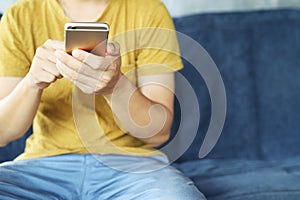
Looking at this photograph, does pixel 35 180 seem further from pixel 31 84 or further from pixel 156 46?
pixel 156 46

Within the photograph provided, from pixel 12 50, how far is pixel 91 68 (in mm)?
287

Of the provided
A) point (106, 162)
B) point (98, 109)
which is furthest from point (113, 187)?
point (98, 109)

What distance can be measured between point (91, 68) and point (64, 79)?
0.23m

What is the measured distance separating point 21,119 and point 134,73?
0.29 meters

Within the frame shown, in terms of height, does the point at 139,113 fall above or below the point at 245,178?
above

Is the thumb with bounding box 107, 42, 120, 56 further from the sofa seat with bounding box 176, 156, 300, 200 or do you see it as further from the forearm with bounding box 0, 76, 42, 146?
the sofa seat with bounding box 176, 156, 300, 200

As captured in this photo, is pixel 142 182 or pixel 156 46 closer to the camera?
pixel 142 182

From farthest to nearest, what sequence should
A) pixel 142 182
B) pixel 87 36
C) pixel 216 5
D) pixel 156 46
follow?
1. pixel 216 5
2. pixel 156 46
3. pixel 142 182
4. pixel 87 36

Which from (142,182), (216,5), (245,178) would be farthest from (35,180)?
(216,5)

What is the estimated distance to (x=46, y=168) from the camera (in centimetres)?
116

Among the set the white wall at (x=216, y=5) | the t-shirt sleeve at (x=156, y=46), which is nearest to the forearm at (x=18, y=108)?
the t-shirt sleeve at (x=156, y=46)

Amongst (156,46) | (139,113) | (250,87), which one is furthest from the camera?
(250,87)

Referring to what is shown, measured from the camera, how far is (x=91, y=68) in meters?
1.00

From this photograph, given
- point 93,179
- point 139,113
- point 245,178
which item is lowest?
point 245,178
